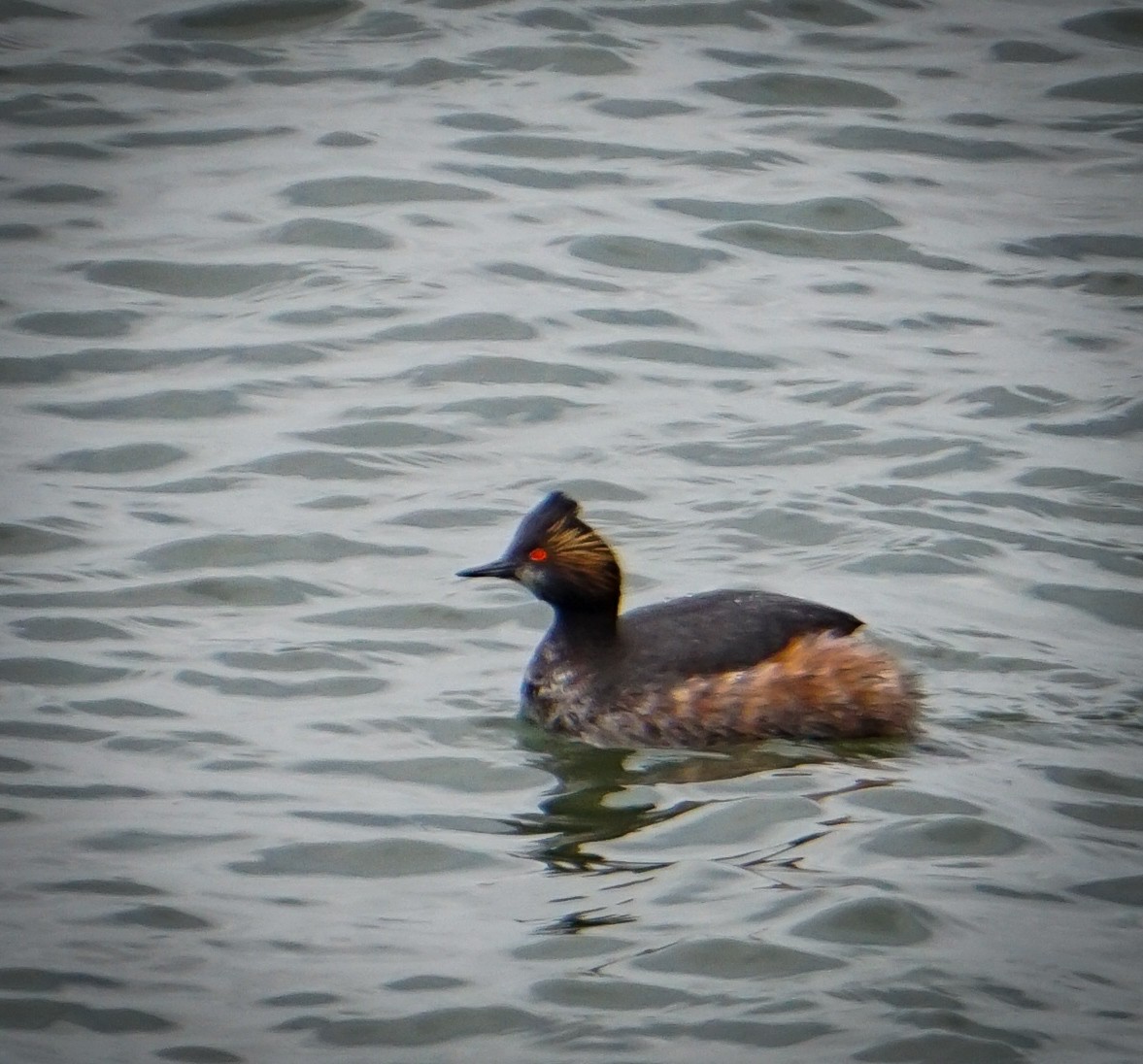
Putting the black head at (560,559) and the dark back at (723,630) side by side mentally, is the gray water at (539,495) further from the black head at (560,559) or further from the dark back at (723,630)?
the black head at (560,559)

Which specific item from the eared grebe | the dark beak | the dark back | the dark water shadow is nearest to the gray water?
the dark water shadow

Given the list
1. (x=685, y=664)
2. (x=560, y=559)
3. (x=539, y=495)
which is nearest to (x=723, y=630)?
(x=685, y=664)

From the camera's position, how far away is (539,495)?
975 cm

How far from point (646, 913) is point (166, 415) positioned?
5277 mm

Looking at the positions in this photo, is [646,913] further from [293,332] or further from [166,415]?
[293,332]

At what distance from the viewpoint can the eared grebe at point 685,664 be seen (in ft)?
25.1

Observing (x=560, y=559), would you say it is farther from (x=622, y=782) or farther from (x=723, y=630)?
(x=622, y=782)

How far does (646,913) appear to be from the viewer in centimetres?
620

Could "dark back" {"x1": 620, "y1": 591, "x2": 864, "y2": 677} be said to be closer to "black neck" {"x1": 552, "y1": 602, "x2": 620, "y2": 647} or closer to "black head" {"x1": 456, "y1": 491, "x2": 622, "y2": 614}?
"black neck" {"x1": 552, "y1": 602, "x2": 620, "y2": 647}

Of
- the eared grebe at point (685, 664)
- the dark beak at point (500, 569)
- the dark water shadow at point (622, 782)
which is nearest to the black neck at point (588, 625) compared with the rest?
the eared grebe at point (685, 664)

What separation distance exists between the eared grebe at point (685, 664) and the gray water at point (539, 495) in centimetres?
15

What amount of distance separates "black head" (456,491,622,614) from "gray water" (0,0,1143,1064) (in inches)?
20.6

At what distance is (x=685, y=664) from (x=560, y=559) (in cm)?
62

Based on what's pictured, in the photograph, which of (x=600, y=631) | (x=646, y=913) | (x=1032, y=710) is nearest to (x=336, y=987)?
(x=646, y=913)
